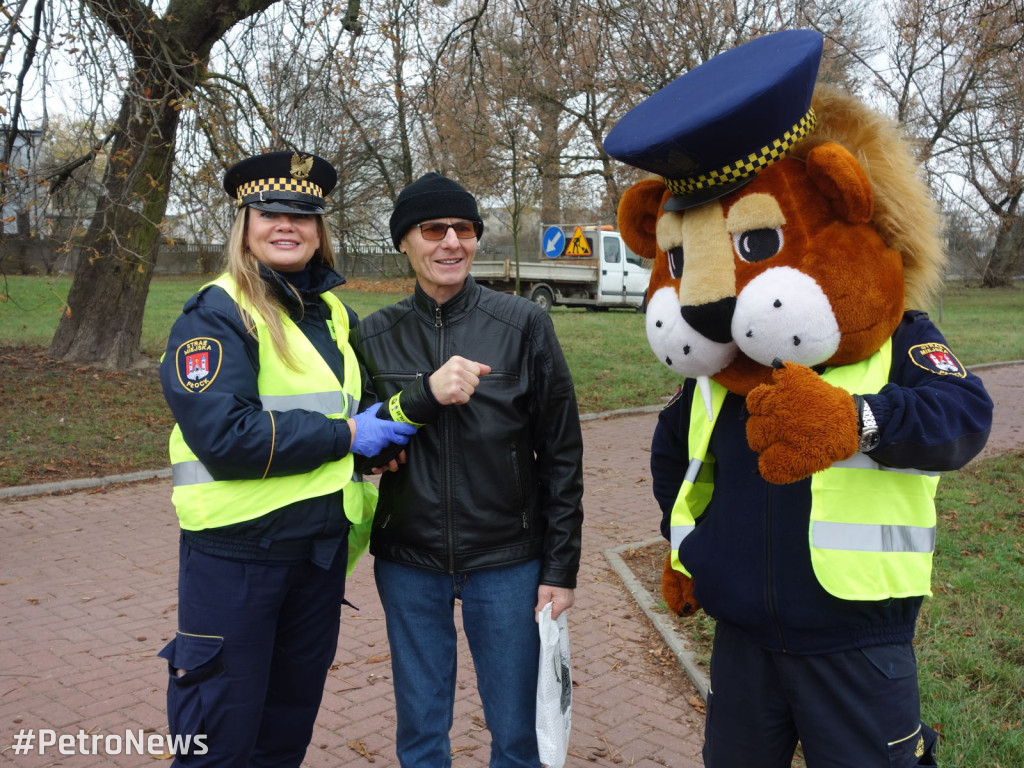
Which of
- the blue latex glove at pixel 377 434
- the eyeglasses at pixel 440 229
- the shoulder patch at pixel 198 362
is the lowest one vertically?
the blue latex glove at pixel 377 434

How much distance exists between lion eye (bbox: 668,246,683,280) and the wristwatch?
603 mm

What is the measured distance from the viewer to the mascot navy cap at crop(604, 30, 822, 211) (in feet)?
6.61

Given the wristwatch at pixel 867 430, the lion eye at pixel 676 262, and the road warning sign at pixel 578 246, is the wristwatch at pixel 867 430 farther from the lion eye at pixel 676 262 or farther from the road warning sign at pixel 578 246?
the road warning sign at pixel 578 246

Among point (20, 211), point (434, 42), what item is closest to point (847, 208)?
point (20, 211)

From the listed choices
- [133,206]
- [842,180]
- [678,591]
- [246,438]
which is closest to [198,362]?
[246,438]

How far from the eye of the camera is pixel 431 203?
106 inches

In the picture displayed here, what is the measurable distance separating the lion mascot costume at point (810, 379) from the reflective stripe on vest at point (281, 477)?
3.35 ft

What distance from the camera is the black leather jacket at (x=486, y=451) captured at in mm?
2666

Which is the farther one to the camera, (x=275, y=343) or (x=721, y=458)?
(x=275, y=343)

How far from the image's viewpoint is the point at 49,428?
8.68m

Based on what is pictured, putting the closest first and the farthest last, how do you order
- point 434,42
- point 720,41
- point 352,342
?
1. point 352,342
2. point 434,42
3. point 720,41

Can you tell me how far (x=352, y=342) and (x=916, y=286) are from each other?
5.65ft

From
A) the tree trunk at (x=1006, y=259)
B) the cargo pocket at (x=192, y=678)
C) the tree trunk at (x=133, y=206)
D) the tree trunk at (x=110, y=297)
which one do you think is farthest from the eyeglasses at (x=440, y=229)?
the tree trunk at (x=1006, y=259)

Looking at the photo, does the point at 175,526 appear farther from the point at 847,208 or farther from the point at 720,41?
the point at 720,41
